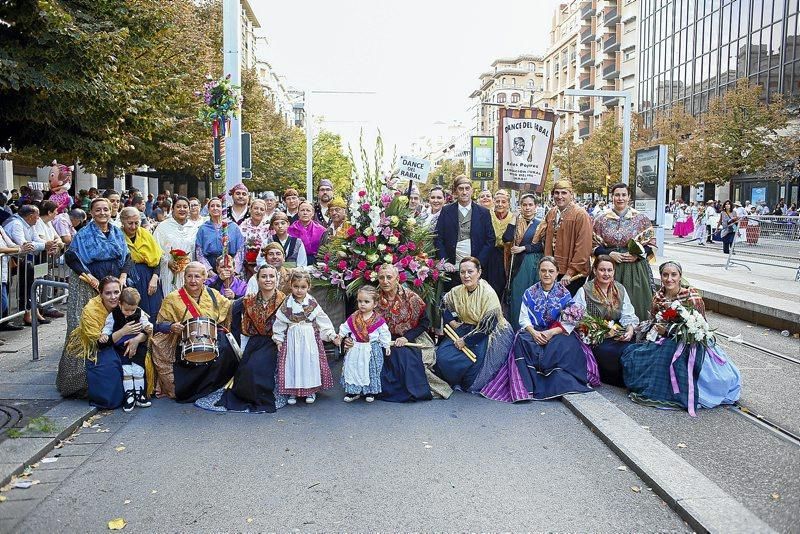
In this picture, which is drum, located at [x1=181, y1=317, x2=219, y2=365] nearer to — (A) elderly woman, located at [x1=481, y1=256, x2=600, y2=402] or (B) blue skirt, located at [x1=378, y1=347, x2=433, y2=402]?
(B) blue skirt, located at [x1=378, y1=347, x2=433, y2=402]

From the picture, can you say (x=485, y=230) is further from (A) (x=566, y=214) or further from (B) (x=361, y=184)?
(B) (x=361, y=184)

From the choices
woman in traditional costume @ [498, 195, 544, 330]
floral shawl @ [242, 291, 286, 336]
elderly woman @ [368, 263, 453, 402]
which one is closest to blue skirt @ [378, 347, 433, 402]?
elderly woman @ [368, 263, 453, 402]

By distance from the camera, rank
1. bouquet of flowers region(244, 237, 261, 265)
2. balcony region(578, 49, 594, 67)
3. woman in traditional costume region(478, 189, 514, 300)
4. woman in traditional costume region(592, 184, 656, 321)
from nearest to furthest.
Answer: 1. woman in traditional costume region(592, 184, 656, 321)
2. bouquet of flowers region(244, 237, 261, 265)
3. woman in traditional costume region(478, 189, 514, 300)
4. balcony region(578, 49, 594, 67)

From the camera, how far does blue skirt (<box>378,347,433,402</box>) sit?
6.53 metres

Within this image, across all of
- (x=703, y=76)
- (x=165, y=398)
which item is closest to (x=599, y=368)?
(x=165, y=398)

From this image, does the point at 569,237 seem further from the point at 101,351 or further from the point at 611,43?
the point at 611,43

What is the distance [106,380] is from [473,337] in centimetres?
346

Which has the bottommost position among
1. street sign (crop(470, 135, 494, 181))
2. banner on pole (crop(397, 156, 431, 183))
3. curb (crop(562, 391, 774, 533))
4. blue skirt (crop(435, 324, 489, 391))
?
curb (crop(562, 391, 774, 533))

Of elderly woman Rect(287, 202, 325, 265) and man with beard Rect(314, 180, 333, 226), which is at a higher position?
man with beard Rect(314, 180, 333, 226)

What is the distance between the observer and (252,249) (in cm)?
822

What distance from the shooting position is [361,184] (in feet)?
25.2

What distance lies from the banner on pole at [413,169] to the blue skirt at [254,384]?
140 inches

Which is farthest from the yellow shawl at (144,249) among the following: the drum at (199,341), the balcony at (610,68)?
the balcony at (610,68)

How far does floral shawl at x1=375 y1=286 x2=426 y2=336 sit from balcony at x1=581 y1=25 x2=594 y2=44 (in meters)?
71.8
